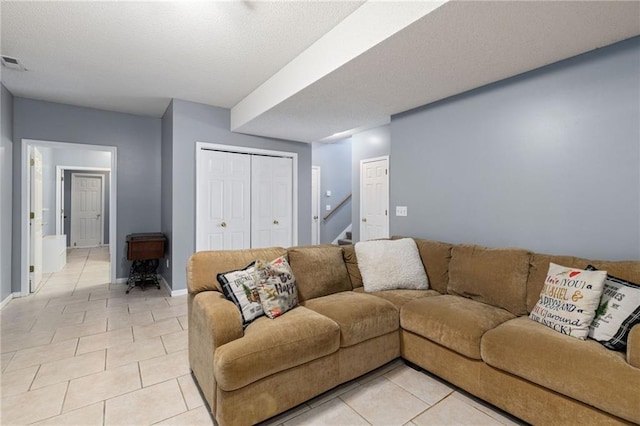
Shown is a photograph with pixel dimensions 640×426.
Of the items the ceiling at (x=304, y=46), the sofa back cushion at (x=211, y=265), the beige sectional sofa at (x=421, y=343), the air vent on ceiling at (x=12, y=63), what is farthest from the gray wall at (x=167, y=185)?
the beige sectional sofa at (x=421, y=343)

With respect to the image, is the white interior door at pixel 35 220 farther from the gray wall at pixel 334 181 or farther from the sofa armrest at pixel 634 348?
the sofa armrest at pixel 634 348

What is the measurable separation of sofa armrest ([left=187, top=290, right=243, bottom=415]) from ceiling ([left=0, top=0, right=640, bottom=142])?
2.01 meters

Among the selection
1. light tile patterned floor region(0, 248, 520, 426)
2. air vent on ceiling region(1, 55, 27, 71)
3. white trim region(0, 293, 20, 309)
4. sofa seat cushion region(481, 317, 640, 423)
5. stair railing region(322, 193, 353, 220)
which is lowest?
light tile patterned floor region(0, 248, 520, 426)

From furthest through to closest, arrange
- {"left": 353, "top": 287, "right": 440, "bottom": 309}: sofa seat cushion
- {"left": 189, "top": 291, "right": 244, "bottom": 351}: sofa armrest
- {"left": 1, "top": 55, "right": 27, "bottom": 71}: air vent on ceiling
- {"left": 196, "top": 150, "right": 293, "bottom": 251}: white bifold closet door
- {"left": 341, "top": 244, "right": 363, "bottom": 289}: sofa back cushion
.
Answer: {"left": 196, "top": 150, "right": 293, "bottom": 251}: white bifold closet door < {"left": 1, "top": 55, "right": 27, "bottom": 71}: air vent on ceiling < {"left": 341, "top": 244, "right": 363, "bottom": 289}: sofa back cushion < {"left": 353, "top": 287, "right": 440, "bottom": 309}: sofa seat cushion < {"left": 189, "top": 291, "right": 244, "bottom": 351}: sofa armrest

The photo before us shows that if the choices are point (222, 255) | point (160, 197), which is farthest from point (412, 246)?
point (160, 197)

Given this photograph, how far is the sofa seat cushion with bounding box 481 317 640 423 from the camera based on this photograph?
1.38 m

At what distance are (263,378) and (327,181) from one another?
18.9 feet

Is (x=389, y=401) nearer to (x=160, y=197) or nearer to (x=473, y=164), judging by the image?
(x=473, y=164)

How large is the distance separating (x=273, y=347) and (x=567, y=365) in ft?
5.01

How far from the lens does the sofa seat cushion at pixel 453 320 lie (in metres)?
1.93

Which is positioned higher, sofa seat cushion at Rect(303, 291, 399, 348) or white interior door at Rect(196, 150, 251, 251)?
white interior door at Rect(196, 150, 251, 251)

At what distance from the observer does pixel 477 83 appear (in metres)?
2.77

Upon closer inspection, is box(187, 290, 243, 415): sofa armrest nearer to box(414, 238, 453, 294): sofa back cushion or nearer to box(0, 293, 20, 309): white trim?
box(414, 238, 453, 294): sofa back cushion

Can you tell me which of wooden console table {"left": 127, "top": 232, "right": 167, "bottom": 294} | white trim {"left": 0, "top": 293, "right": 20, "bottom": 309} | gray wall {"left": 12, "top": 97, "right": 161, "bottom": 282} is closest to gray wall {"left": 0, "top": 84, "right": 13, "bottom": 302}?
white trim {"left": 0, "top": 293, "right": 20, "bottom": 309}
